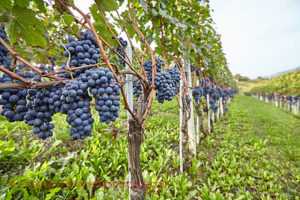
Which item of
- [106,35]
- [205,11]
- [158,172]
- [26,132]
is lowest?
[158,172]

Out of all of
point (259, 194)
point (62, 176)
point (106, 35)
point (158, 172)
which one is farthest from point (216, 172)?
point (106, 35)

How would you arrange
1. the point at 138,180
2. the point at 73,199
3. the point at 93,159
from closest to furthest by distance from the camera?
1. the point at 138,180
2. the point at 73,199
3. the point at 93,159

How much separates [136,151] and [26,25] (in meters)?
1.17

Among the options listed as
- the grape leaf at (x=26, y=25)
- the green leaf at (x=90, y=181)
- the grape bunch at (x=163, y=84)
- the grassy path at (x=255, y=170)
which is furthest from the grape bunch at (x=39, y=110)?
the grassy path at (x=255, y=170)

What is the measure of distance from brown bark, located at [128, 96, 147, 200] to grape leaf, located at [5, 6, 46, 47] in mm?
860

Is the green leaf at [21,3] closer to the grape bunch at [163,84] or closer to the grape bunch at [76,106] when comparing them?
the grape bunch at [76,106]

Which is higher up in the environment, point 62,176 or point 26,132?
point 26,132

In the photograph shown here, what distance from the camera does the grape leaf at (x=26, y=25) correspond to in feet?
2.41

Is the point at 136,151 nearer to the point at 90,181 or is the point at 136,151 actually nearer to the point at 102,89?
the point at 102,89

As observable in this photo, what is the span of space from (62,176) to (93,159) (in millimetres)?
522

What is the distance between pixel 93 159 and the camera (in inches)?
103

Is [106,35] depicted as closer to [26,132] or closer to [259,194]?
[259,194]

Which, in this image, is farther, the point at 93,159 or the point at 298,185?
the point at 298,185

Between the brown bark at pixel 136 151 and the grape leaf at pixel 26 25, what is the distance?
860 millimetres
